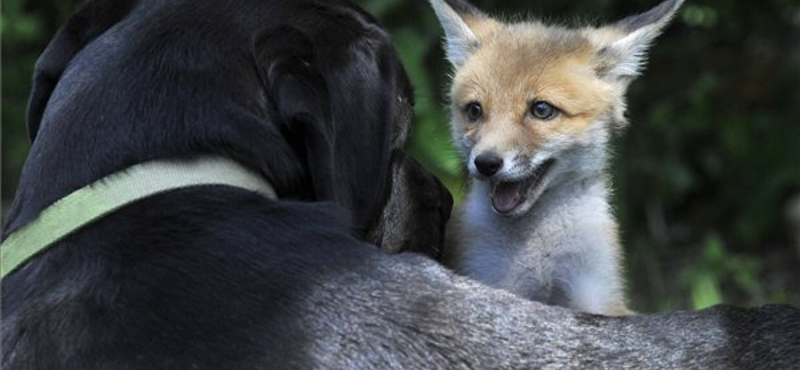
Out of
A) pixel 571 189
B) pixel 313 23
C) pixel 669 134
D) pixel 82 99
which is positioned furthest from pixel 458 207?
pixel 669 134

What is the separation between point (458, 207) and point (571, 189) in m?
0.39

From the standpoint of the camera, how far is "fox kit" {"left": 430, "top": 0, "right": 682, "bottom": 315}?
4.88 meters

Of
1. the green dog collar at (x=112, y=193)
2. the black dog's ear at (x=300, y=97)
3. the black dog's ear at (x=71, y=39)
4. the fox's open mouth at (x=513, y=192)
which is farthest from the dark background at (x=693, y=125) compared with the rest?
the green dog collar at (x=112, y=193)

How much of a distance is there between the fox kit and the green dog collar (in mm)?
1169

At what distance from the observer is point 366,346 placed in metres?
3.55

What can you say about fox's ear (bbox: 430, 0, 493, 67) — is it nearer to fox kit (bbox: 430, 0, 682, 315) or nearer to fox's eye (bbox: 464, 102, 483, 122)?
fox kit (bbox: 430, 0, 682, 315)

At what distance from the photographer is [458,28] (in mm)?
5328

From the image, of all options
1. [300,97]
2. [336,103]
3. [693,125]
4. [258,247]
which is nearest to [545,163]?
[336,103]

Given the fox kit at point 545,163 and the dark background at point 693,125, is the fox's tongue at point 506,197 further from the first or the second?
the dark background at point 693,125

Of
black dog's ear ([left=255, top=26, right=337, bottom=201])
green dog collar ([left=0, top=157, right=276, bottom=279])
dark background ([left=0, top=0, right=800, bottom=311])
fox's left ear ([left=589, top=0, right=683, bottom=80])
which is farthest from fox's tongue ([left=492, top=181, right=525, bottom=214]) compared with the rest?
dark background ([left=0, top=0, right=800, bottom=311])

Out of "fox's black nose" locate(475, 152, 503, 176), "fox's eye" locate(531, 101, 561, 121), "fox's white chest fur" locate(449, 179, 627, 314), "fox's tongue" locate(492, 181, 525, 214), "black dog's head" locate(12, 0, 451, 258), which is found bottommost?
"fox's white chest fur" locate(449, 179, 627, 314)

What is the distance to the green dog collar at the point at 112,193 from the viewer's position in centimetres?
361

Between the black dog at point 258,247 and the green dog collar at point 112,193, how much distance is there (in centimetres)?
2

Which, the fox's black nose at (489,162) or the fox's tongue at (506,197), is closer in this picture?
the fox's black nose at (489,162)
